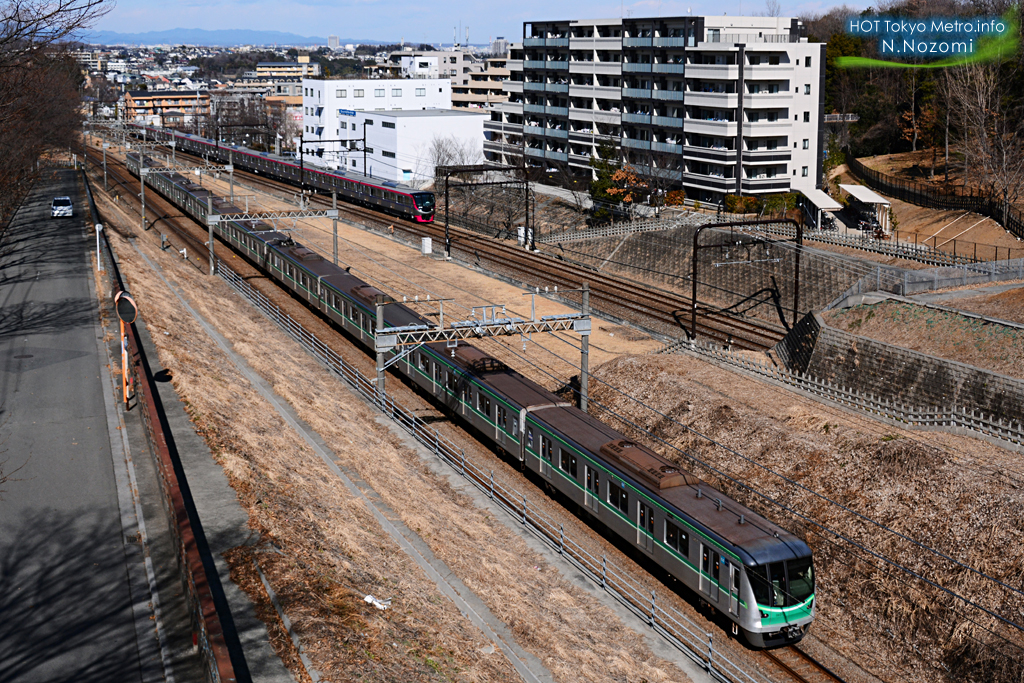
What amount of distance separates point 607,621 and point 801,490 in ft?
29.2

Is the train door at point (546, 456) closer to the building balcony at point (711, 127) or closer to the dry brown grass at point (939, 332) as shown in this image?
the dry brown grass at point (939, 332)

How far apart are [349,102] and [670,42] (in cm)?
5828

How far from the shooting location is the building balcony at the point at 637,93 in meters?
76.7

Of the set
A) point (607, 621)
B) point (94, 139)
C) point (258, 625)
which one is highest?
point (94, 139)

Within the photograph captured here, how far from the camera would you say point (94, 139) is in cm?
15288

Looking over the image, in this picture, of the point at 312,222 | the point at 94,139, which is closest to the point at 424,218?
the point at 312,222

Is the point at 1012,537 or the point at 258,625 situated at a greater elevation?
the point at 258,625

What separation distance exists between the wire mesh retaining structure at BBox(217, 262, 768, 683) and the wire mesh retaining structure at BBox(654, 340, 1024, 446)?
1149 cm

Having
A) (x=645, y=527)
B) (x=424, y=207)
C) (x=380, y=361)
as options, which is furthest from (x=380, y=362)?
(x=424, y=207)

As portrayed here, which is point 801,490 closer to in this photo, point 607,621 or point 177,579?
point 607,621

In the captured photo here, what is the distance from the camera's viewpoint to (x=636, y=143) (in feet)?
256

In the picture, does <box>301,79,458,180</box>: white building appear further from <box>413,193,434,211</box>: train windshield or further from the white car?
the white car

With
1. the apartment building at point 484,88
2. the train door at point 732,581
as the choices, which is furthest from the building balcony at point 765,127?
the apartment building at point 484,88

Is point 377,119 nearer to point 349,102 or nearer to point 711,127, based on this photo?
point 349,102
